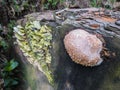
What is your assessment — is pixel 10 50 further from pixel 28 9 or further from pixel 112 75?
pixel 112 75

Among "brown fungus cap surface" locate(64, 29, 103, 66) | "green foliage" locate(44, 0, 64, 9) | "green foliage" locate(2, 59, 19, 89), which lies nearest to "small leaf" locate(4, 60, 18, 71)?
"green foliage" locate(2, 59, 19, 89)

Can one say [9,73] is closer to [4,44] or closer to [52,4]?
[4,44]

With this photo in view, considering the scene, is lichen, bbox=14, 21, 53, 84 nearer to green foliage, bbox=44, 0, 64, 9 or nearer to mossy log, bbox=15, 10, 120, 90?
mossy log, bbox=15, 10, 120, 90

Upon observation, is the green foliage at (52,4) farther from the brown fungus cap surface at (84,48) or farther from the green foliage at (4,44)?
the brown fungus cap surface at (84,48)

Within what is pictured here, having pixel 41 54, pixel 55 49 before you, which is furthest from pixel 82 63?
pixel 41 54

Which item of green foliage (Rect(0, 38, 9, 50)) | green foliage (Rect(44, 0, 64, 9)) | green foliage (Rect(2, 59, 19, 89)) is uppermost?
green foliage (Rect(44, 0, 64, 9))

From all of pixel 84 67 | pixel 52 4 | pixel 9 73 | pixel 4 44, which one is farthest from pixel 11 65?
pixel 52 4
